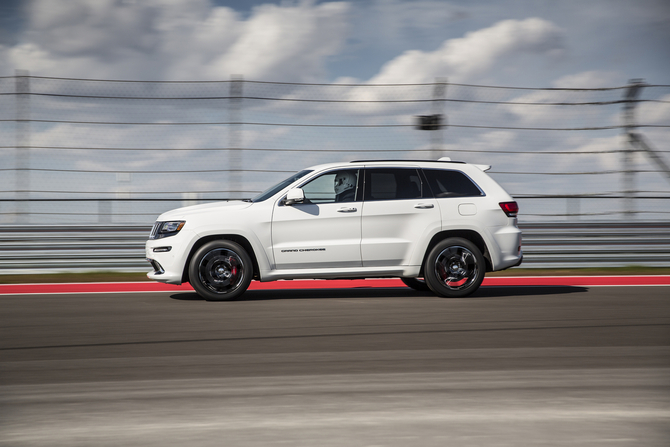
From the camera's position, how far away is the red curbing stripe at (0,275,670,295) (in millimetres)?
10172

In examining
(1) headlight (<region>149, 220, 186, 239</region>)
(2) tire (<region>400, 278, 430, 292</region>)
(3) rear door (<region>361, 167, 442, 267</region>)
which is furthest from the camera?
(2) tire (<region>400, 278, 430, 292</region>)

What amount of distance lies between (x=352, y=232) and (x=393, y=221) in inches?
21.5

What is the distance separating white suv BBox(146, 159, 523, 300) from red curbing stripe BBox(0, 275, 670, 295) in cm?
173

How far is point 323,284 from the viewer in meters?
10.9

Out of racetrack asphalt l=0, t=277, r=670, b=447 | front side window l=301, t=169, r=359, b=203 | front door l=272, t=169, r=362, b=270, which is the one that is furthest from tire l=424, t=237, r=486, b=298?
front side window l=301, t=169, r=359, b=203

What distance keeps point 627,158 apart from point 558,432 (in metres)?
9.94

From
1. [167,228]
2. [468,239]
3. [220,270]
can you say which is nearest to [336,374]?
[220,270]

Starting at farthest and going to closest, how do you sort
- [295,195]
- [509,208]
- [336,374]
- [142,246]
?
1. [142,246]
2. [509,208]
3. [295,195]
4. [336,374]

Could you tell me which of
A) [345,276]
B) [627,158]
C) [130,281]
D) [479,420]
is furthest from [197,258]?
[627,158]

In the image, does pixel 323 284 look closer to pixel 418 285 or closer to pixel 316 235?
pixel 418 285

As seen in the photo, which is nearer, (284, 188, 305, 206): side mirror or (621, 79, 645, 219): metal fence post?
(284, 188, 305, 206): side mirror

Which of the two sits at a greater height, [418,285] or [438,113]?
[438,113]

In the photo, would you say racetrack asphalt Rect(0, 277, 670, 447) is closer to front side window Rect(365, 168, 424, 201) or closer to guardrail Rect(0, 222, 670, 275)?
front side window Rect(365, 168, 424, 201)

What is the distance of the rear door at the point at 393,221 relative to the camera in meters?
8.77
